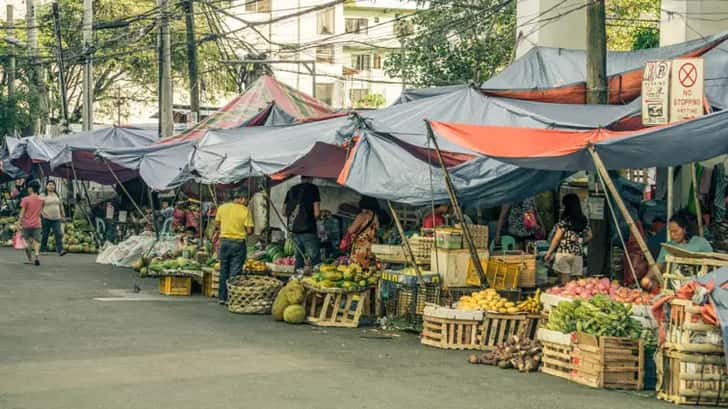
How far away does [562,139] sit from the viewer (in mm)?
11977

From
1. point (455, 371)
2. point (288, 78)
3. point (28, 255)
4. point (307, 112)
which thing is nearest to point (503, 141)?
point (455, 371)

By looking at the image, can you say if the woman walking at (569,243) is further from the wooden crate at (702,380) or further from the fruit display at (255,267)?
the wooden crate at (702,380)

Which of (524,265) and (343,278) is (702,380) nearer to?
(524,265)

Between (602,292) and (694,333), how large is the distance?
1736mm

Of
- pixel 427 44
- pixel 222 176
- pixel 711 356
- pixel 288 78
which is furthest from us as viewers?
pixel 288 78

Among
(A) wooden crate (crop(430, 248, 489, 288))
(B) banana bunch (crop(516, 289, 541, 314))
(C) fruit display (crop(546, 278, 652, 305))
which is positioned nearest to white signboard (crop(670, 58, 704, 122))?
(C) fruit display (crop(546, 278, 652, 305))

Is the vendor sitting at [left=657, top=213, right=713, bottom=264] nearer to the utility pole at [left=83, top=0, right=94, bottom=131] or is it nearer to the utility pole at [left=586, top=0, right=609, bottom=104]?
the utility pole at [left=586, top=0, right=609, bottom=104]

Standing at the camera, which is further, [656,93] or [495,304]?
[495,304]

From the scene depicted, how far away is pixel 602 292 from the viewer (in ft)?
39.4

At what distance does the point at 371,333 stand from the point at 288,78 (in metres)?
55.4

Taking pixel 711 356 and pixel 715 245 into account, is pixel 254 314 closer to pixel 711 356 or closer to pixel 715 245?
pixel 715 245

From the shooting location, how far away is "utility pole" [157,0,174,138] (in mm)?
27562

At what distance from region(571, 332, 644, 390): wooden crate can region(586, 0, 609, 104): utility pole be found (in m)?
4.99

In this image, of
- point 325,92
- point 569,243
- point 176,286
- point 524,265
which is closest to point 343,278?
point 524,265
